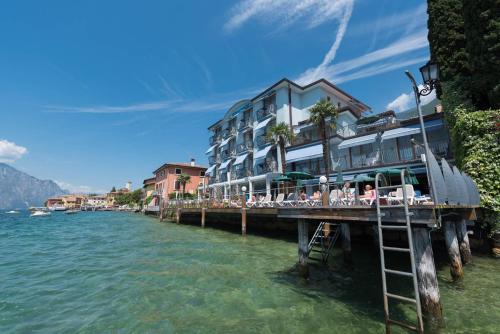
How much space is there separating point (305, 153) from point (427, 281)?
21275 mm

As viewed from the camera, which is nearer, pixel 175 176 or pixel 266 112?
pixel 266 112

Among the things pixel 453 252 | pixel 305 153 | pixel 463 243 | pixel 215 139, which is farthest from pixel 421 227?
pixel 215 139

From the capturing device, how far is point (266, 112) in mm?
33000

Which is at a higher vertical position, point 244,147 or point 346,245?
point 244,147

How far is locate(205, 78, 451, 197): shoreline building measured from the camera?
21.0 meters

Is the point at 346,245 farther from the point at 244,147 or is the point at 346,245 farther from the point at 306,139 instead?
the point at 244,147

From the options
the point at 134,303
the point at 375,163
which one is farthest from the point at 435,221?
the point at 375,163

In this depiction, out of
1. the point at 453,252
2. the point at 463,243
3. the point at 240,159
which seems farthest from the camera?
the point at 240,159

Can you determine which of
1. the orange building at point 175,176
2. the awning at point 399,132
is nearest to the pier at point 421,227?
the awning at point 399,132

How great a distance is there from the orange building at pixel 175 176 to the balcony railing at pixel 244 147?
80.9 ft

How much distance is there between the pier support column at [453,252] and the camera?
925cm

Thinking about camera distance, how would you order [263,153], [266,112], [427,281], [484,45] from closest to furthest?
[427,281]
[484,45]
[263,153]
[266,112]

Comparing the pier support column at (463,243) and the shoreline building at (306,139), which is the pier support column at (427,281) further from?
the shoreline building at (306,139)

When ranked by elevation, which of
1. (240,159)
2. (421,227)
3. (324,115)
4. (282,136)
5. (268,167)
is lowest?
(421,227)
